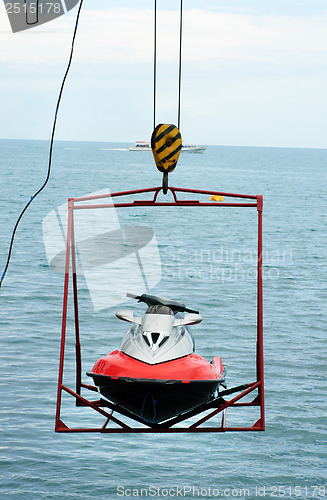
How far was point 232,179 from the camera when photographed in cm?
11219

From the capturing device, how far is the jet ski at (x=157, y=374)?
8.11 metres

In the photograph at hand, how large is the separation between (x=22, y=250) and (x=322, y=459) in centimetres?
3163

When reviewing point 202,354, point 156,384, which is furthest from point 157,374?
point 202,354

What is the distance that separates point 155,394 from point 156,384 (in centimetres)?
14

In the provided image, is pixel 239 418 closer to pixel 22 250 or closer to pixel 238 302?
pixel 238 302

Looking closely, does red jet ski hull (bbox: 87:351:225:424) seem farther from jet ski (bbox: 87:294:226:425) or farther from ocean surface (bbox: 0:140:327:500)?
ocean surface (bbox: 0:140:327:500)

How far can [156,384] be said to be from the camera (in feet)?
26.3

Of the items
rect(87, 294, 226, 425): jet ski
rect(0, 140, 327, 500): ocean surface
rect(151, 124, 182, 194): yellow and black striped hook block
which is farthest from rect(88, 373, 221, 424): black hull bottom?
rect(0, 140, 327, 500): ocean surface

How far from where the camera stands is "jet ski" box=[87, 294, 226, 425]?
8.11 m

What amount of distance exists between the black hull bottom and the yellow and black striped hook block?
6.89ft

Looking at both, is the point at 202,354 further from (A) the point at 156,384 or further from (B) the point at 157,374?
(A) the point at 156,384

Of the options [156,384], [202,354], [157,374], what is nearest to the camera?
[156,384]

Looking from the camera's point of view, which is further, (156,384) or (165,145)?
(165,145)

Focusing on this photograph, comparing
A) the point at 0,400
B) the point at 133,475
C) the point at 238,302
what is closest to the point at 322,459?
the point at 133,475
